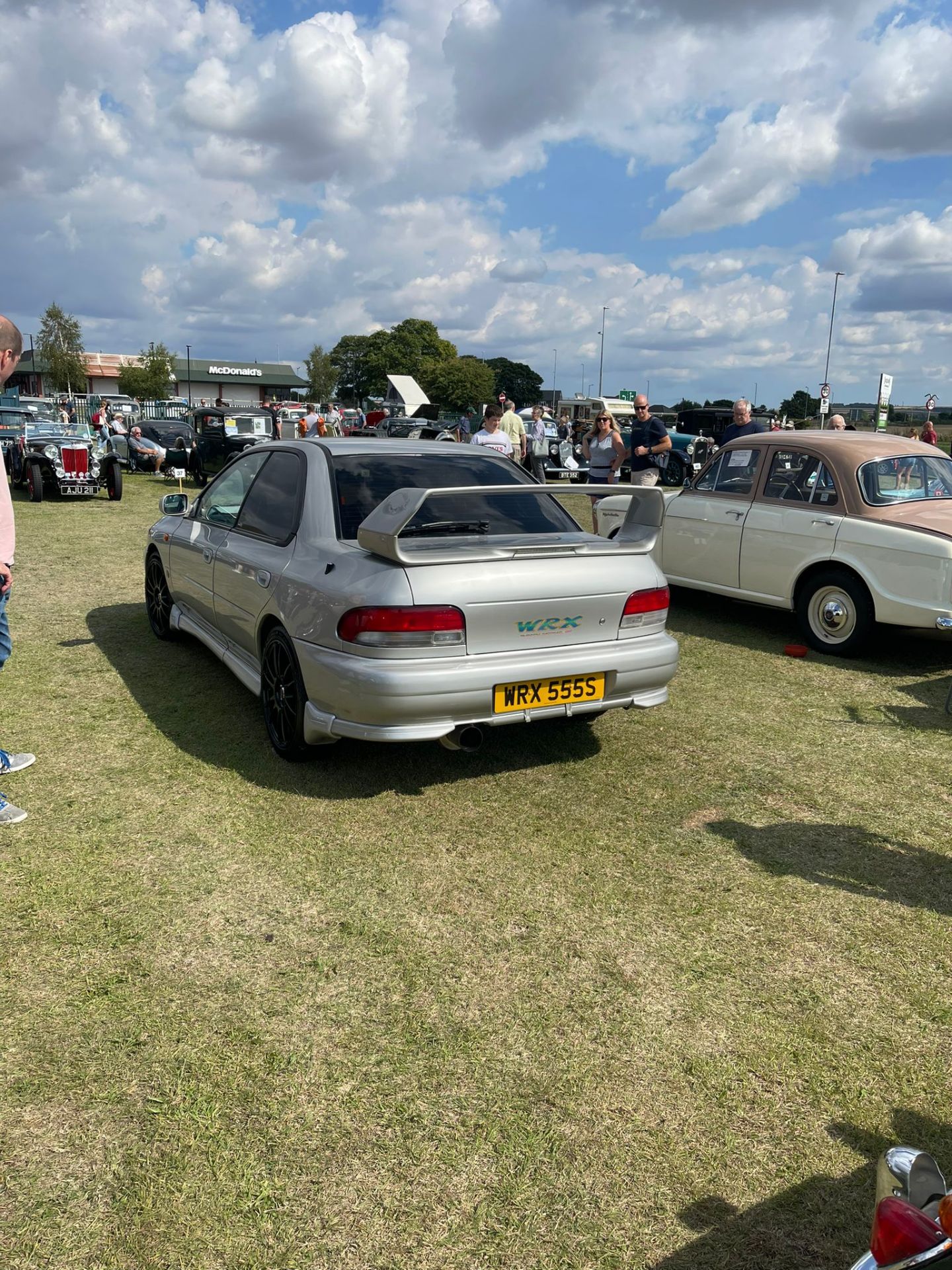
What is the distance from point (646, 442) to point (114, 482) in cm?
1095

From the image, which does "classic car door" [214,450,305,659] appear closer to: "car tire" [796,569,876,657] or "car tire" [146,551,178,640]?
"car tire" [146,551,178,640]

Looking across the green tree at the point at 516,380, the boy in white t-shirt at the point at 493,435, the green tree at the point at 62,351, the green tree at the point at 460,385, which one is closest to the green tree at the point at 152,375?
the green tree at the point at 62,351

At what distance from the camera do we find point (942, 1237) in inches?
48.9

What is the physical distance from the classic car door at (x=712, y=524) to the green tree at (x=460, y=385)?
8749 cm

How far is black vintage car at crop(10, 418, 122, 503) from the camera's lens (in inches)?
641

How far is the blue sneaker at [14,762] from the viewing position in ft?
14.0

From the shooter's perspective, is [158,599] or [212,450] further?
[212,450]

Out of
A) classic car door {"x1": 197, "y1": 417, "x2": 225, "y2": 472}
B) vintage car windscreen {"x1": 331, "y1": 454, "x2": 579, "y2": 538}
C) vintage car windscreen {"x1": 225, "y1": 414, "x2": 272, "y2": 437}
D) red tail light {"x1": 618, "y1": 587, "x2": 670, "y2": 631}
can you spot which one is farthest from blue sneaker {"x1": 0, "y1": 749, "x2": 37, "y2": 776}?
vintage car windscreen {"x1": 225, "y1": 414, "x2": 272, "y2": 437}

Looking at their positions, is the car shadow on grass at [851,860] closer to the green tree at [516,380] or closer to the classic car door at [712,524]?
Answer: the classic car door at [712,524]

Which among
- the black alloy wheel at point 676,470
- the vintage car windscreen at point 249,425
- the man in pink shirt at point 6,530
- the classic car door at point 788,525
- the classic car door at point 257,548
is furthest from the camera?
the black alloy wheel at point 676,470

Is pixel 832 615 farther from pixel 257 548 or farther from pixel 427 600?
pixel 257 548

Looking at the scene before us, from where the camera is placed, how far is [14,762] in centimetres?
437

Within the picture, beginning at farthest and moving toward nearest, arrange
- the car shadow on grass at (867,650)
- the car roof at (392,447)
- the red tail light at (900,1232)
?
the car shadow on grass at (867,650), the car roof at (392,447), the red tail light at (900,1232)

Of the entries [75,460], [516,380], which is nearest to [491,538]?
[75,460]
